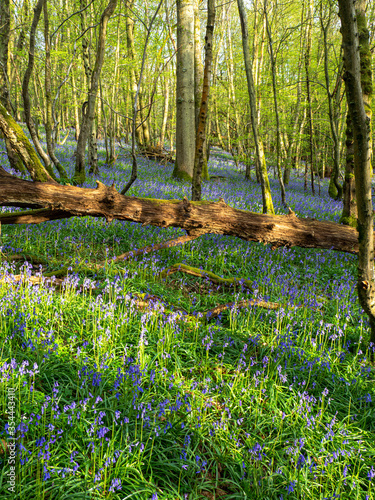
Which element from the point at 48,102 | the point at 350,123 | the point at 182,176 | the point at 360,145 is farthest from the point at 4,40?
the point at 360,145

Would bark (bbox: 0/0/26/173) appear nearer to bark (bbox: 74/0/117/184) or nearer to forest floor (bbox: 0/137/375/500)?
bark (bbox: 74/0/117/184)

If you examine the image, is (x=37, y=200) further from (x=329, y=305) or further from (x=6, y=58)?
(x=6, y=58)

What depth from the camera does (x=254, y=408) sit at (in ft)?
8.06

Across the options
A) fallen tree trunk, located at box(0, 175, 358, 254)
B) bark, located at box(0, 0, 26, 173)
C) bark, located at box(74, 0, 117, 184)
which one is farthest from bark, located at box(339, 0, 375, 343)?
bark, located at box(0, 0, 26, 173)

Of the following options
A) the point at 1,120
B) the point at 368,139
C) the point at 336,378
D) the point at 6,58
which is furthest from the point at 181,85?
the point at 336,378

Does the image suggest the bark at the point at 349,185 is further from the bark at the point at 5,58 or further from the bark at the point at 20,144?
the bark at the point at 5,58

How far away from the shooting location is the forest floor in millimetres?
1869

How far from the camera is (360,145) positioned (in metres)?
2.65

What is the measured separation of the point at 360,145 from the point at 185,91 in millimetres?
10073

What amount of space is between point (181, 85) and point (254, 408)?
37.5 feet

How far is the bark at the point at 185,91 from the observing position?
10.7 meters

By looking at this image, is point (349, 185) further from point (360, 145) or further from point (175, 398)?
point (175, 398)

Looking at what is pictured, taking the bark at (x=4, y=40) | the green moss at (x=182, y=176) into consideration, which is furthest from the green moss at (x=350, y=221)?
the bark at (x=4, y=40)

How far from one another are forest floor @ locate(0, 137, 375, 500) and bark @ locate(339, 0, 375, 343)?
1.97 feet
